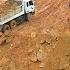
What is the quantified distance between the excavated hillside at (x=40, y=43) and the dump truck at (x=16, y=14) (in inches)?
21.7

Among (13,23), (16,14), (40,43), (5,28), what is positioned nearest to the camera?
(40,43)

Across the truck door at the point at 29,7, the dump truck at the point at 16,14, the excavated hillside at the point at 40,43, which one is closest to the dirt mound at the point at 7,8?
the dump truck at the point at 16,14

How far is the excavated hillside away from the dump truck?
1.81 feet

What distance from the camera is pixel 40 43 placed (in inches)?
884

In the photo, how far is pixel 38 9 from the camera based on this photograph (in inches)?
1172

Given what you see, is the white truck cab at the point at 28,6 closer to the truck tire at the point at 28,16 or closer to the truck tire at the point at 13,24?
the truck tire at the point at 28,16

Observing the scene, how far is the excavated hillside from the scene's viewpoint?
18016 millimetres

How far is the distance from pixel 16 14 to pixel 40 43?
3653mm

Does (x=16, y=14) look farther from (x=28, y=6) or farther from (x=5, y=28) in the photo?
(x=28, y=6)

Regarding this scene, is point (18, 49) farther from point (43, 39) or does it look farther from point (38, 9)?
point (38, 9)

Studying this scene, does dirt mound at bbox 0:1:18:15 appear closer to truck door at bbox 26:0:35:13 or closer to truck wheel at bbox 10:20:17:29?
truck wheel at bbox 10:20:17:29

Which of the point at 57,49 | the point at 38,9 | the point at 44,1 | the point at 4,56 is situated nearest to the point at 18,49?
the point at 4,56

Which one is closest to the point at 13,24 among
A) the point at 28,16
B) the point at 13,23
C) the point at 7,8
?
the point at 13,23

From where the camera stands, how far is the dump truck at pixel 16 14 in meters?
23.6
